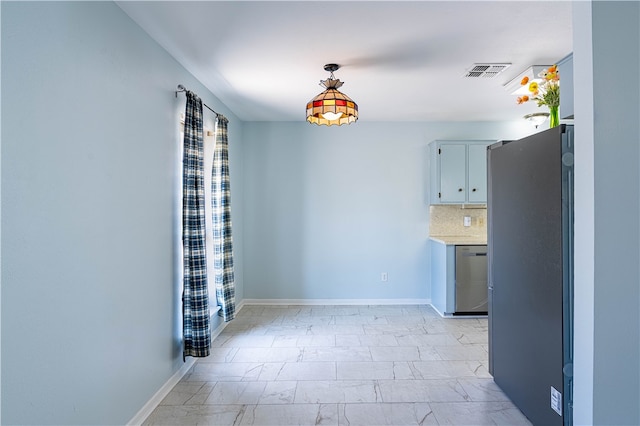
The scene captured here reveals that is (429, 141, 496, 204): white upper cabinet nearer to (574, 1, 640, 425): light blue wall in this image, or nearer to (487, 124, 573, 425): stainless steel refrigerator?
(487, 124, 573, 425): stainless steel refrigerator

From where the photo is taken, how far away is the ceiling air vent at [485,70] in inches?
110

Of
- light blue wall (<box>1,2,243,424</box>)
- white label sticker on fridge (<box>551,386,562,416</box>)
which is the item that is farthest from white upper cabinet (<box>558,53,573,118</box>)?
light blue wall (<box>1,2,243,424</box>)

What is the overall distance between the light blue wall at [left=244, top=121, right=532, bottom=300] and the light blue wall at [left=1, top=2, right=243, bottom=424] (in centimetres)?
225

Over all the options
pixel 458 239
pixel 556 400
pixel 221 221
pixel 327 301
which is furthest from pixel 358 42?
pixel 327 301

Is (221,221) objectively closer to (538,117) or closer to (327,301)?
(327,301)

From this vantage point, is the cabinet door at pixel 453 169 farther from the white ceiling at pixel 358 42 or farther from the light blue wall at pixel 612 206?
the light blue wall at pixel 612 206

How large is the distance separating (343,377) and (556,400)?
4.68 feet

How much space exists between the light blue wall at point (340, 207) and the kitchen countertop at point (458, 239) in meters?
0.26

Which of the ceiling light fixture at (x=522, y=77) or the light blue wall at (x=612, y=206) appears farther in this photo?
the ceiling light fixture at (x=522, y=77)

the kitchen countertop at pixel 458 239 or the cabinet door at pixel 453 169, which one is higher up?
the cabinet door at pixel 453 169

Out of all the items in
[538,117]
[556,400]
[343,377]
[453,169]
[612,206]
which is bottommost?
[343,377]

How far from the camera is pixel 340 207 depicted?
4754mm

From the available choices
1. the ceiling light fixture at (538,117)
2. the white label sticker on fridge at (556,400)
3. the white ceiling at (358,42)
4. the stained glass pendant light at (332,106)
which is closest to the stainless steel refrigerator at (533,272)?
the white label sticker on fridge at (556,400)

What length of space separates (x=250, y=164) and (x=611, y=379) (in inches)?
167
